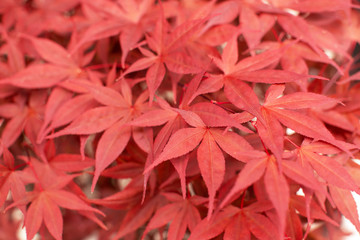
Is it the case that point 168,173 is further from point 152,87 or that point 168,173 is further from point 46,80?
point 46,80

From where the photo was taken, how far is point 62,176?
20.4 inches

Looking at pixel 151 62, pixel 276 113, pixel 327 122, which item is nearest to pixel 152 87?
pixel 151 62

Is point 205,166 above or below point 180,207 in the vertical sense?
above

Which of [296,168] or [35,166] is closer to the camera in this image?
[296,168]

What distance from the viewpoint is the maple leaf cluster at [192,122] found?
396 mm

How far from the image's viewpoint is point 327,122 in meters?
0.53

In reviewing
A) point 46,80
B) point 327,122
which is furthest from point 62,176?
point 327,122

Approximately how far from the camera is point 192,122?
1.34 ft

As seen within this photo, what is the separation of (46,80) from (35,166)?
0.14 metres

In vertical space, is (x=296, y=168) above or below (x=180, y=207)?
above

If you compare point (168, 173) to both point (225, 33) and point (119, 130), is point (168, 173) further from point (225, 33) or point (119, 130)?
point (225, 33)

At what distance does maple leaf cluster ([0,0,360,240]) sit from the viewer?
0.40 meters

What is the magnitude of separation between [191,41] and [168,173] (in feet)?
0.73

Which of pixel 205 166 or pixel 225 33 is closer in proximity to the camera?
pixel 205 166
